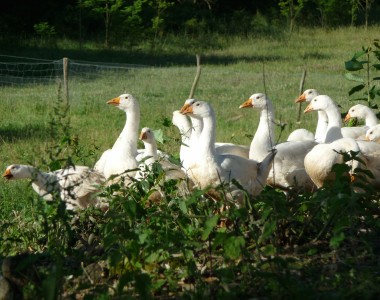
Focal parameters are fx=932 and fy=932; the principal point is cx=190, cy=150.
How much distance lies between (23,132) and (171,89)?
23.9 feet

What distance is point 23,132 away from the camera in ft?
51.6

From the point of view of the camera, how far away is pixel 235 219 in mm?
5391

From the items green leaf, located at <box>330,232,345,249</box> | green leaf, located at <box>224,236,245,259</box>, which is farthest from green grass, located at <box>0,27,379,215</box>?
green leaf, located at <box>330,232,345,249</box>

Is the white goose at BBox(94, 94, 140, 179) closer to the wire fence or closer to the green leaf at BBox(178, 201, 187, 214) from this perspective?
the green leaf at BBox(178, 201, 187, 214)

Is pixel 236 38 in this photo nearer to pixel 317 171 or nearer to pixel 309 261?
pixel 317 171

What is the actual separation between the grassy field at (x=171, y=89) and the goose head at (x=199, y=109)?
0.25m

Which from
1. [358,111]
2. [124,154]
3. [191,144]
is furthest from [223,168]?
[358,111]

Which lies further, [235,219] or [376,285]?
[235,219]

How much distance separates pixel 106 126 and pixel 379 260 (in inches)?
453

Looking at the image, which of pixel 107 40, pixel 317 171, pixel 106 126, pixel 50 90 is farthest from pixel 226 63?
pixel 317 171

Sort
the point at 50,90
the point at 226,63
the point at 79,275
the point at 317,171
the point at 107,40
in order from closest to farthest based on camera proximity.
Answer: the point at 79,275
the point at 317,171
the point at 50,90
the point at 226,63
the point at 107,40

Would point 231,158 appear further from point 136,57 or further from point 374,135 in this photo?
point 136,57

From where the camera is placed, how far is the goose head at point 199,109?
29.0 feet

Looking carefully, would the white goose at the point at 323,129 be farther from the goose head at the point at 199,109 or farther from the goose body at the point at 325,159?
the goose body at the point at 325,159
